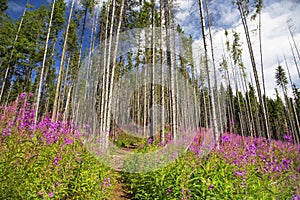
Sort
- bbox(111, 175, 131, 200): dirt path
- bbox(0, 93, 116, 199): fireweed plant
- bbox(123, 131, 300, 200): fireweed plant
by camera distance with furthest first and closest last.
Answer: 1. bbox(111, 175, 131, 200): dirt path
2. bbox(123, 131, 300, 200): fireweed plant
3. bbox(0, 93, 116, 199): fireweed plant

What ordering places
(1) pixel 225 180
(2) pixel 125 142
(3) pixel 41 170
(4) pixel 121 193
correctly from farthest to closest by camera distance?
(2) pixel 125 142, (4) pixel 121 193, (3) pixel 41 170, (1) pixel 225 180

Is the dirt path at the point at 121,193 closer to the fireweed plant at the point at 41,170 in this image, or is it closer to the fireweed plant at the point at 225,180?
the fireweed plant at the point at 225,180

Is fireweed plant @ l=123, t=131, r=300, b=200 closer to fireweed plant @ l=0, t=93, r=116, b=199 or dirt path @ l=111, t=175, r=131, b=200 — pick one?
dirt path @ l=111, t=175, r=131, b=200

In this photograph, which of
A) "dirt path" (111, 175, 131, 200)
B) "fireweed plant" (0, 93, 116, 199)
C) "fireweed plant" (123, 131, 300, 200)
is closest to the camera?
"fireweed plant" (0, 93, 116, 199)

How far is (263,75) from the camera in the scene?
36.6ft

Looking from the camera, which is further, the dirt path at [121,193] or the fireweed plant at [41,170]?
the dirt path at [121,193]

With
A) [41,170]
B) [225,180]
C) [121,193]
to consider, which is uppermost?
[41,170]

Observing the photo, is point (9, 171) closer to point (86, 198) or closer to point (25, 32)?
point (86, 198)

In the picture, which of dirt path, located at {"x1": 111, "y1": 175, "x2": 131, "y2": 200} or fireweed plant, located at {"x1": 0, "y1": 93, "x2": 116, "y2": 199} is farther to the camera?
dirt path, located at {"x1": 111, "y1": 175, "x2": 131, "y2": 200}

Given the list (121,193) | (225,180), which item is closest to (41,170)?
(121,193)

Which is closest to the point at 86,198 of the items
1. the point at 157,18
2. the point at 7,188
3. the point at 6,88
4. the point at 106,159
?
the point at 7,188

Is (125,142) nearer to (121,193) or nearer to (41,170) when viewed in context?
(121,193)

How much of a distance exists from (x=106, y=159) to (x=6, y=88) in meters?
25.9

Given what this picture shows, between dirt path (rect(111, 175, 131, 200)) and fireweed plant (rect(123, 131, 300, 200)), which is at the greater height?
fireweed plant (rect(123, 131, 300, 200))
